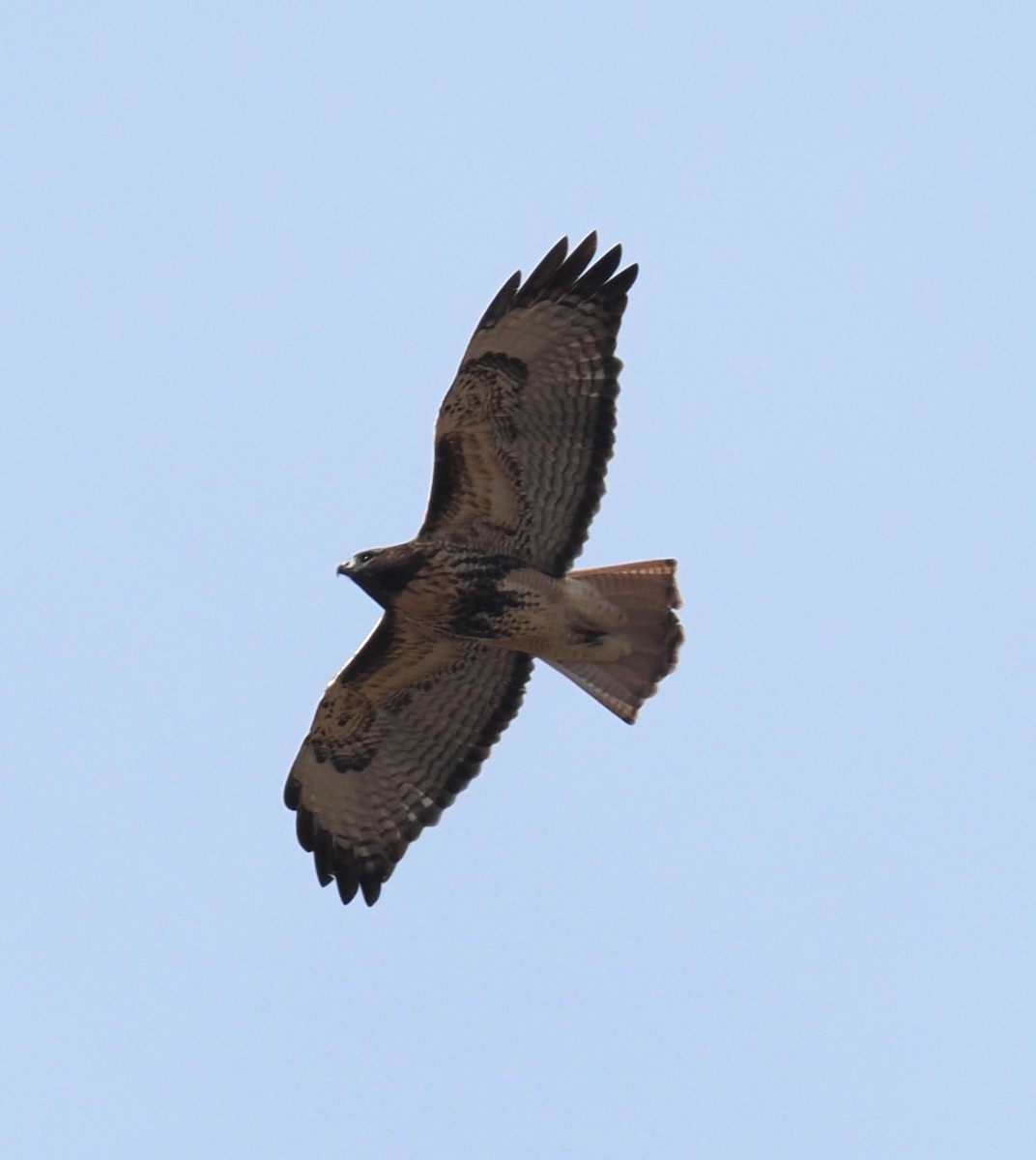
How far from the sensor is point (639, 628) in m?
13.4

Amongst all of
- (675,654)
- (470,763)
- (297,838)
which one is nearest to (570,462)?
(675,654)

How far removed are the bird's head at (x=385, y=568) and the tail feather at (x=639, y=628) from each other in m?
1.00

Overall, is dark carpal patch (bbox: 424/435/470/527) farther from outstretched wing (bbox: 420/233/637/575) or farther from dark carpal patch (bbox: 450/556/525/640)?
dark carpal patch (bbox: 450/556/525/640)

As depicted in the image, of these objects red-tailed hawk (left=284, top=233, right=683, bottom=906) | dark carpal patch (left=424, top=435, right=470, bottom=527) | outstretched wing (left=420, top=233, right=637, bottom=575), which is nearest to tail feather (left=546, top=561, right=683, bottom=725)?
red-tailed hawk (left=284, top=233, right=683, bottom=906)

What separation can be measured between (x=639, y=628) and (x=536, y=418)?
143 cm

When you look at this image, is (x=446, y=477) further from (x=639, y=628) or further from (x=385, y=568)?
(x=639, y=628)

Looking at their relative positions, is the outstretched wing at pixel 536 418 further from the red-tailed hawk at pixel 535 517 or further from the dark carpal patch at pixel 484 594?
the dark carpal patch at pixel 484 594

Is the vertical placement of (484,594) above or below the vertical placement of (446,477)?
below

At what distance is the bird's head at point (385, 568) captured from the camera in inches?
520

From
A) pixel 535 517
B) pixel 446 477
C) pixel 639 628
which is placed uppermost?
→ pixel 446 477

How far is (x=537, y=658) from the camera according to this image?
46.5 ft

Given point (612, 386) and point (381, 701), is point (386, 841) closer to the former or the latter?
point (381, 701)

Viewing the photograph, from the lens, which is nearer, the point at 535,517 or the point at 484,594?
the point at 484,594

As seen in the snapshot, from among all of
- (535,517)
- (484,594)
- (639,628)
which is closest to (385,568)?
(484,594)
